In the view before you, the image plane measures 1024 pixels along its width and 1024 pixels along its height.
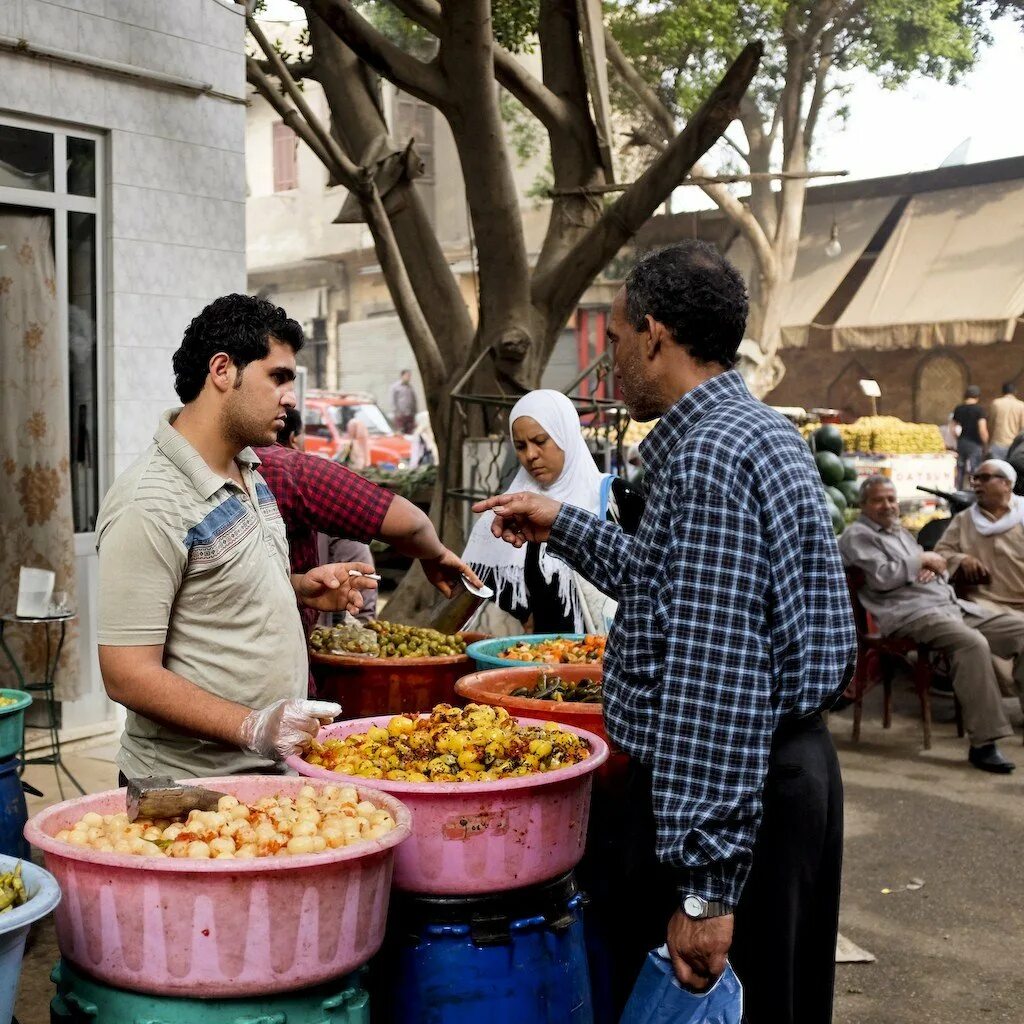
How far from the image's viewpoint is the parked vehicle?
19.6m

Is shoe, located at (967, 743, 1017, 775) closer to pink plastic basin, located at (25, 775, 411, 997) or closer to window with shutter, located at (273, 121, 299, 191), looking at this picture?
pink plastic basin, located at (25, 775, 411, 997)

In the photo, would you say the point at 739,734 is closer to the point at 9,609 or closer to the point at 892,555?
the point at 9,609

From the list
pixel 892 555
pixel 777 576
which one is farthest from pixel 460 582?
pixel 892 555

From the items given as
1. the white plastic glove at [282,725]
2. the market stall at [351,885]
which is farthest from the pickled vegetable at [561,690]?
the white plastic glove at [282,725]

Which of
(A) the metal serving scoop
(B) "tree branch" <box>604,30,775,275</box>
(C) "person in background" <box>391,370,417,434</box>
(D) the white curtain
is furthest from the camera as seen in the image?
(C) "person in background" <box>391,370,417,434</box>

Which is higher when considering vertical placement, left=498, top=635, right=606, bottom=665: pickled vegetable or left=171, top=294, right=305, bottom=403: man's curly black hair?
left=171, top=294, right=305, bottom=403: man's curly black hair

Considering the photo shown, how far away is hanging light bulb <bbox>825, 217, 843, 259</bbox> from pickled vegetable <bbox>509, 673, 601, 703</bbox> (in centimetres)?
2068

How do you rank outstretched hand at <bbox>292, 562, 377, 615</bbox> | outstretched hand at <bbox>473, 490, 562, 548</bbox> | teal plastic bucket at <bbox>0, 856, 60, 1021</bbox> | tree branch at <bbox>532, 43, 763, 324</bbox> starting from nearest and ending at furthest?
teal plastic bucket at <bbox>0, 856, 60, 1021</bbox> < outstretched hand at <bbox>473, 490, 562, 548</bbox> < outstretched hand at <bbox>292, 562, 377, 615</bbox> < tree branch at <bbox>532, 43, 763, 324</bbox>

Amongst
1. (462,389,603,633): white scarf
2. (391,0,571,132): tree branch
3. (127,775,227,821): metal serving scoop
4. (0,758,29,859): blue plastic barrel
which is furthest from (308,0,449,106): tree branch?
(127,775,227,821): metal serving scoop

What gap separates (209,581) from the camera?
2.65 m

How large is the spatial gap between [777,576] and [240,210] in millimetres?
5548

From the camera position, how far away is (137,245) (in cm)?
669

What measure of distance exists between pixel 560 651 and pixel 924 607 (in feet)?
14.7

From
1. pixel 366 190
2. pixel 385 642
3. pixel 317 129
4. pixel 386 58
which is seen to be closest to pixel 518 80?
pixel 386 58
